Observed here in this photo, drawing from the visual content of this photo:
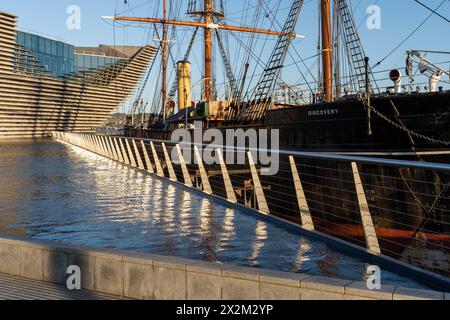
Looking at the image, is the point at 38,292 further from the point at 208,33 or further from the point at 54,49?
the point at 54,49

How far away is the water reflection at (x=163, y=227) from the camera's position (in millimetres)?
4773

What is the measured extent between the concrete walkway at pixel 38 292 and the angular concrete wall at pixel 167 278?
0.09m

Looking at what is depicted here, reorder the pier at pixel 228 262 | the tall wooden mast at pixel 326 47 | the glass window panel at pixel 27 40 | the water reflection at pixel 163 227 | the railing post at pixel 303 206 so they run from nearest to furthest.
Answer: the pier at pixel 228 262
the water reflection at pixel 163 227
the railing post at pixel 303 206
the tall wooden mast at pixel 326 47
the glass window panel at pixel 27 40

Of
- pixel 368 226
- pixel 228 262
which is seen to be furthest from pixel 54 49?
pixel 368 226

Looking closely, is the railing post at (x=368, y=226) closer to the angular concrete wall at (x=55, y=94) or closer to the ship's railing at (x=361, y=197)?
the ship's railing at (x=361, y=197)

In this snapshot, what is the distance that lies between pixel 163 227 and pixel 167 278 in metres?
2.68

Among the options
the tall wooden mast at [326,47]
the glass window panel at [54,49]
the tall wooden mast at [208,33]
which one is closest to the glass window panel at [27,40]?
the glass window panel at [54,49]

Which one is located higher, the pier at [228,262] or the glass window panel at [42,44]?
the glass window panel at [42,44]

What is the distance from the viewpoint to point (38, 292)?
3.89 meters

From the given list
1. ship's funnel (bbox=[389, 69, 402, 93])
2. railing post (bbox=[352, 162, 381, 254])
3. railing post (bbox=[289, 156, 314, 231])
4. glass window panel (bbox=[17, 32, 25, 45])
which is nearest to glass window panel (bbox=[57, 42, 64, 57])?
glass window panel (bbox=[17, 32, 25, 45])

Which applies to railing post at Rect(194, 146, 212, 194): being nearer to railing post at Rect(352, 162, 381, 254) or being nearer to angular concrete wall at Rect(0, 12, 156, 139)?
railing post at Rect(352, 162, 381, 254)

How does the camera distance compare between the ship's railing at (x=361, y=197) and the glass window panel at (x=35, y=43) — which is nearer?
the ship's railing at (x=361, y=197)

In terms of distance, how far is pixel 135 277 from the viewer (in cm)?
385
